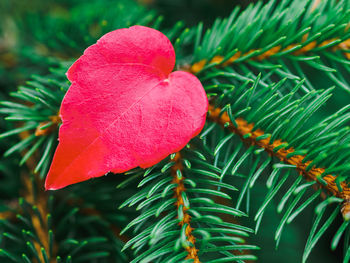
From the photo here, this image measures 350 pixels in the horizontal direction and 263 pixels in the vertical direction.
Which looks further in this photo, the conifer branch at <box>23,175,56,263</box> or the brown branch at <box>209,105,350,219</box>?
the conifer branch at <box>23,175,56,263</box>

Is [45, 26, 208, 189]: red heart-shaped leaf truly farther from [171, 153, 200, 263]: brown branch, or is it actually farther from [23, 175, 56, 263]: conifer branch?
[23, 175, 56, 263]: conifer branch

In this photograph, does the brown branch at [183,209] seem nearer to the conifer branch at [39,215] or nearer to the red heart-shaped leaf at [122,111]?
the red heart-shaped leaf at [122,111]

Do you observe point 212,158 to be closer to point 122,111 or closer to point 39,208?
point 122,111

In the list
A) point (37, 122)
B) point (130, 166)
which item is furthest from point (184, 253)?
point (37, 122)

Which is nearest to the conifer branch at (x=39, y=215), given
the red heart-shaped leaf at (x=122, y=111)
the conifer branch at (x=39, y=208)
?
the conifer branch at (x=39, y=208)

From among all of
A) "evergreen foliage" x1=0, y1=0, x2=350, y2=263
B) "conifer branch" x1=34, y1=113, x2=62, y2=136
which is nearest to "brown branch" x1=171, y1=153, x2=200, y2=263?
"evergreen foliage" x1=0, y1=0, x2=350, y2=263
